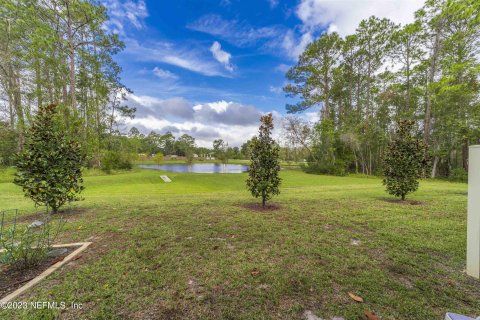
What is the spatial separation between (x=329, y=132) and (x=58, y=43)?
25716 mm

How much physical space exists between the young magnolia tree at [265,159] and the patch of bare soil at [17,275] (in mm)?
4197

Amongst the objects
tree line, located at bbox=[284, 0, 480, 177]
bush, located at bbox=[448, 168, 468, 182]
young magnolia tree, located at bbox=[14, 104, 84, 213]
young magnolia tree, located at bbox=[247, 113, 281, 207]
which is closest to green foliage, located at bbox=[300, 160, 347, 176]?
tree line, located at bbox=[284, 0, 480, 177]

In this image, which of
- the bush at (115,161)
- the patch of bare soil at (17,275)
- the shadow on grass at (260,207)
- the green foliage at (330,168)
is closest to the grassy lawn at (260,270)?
the patch of bare soil at (17,275)

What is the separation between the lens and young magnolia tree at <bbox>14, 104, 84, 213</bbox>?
424 cm

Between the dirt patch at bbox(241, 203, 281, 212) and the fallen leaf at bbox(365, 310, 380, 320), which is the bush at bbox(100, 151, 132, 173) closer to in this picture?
the dirt patch at bbox(241, 203, 281, 212)

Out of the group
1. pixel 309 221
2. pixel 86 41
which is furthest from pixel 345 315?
pixel 86 41

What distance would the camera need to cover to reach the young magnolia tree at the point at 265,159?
551 centimetres

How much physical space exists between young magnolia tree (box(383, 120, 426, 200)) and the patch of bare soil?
341 inches

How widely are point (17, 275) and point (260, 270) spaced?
2853 millimetres

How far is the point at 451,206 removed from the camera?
598cm

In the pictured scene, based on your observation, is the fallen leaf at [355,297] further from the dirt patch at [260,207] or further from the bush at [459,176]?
the bush at [459,176]

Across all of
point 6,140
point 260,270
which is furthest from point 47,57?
point 260,270

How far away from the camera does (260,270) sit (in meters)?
2.47

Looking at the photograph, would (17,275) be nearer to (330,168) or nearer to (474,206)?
(474,206)
